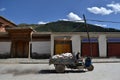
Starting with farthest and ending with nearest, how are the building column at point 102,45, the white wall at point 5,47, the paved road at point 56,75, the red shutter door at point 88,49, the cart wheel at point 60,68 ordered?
the red shutter door at point 88,49 → the white wall at point 5,47 → the building column at point 102,45 → the cart wheel at point 60,68 → the paved road at point 56,75

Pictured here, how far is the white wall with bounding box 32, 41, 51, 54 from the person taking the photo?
4350 cm

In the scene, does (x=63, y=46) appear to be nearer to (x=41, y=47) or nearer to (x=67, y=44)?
(x=67, y=44)

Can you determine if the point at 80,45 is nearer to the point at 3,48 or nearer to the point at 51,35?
the point at 51,35

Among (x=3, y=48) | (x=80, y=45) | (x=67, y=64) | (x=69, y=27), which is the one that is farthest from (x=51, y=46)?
(x=69, y=27)

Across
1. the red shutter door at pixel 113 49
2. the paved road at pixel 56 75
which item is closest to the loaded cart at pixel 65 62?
the paved road at pixel 56 75

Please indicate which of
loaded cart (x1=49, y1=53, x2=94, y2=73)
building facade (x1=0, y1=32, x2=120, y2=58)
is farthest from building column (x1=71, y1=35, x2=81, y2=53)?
loaded cart (x1=49, y1=53, x2=94, y2=73)

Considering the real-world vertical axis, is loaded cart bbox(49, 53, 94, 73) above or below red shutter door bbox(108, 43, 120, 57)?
below

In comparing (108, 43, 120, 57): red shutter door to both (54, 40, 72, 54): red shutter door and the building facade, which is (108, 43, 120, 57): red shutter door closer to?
the building facade

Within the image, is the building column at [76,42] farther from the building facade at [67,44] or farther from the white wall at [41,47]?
the white wall at [41,47]

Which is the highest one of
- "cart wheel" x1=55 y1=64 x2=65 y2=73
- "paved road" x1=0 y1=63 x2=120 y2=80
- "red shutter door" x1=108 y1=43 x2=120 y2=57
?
"red shutter door" x1=108 y1=43 x2=120 y2=57

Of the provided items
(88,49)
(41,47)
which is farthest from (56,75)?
(88,49)

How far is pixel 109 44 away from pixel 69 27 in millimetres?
105104

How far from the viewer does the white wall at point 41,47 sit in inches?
1713

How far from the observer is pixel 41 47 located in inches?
1716
